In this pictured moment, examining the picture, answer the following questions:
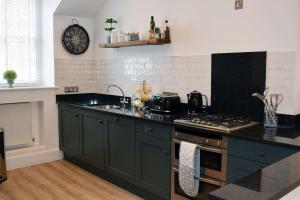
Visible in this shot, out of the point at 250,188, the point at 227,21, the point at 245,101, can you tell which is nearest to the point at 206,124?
the point at 245,101

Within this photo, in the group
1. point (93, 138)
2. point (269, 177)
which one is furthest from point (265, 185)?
point (93, 138)

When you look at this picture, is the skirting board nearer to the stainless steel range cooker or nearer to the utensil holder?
the stainless steel range cooker

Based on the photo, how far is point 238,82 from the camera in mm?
2957

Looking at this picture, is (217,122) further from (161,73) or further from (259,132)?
(161,73)

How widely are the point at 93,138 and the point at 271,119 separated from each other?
217 centimetres

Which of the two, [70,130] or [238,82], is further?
[70,130]

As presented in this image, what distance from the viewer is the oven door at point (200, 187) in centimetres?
252

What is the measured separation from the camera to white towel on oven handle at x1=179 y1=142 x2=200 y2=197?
2562mm

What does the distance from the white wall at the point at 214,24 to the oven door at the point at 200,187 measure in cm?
127

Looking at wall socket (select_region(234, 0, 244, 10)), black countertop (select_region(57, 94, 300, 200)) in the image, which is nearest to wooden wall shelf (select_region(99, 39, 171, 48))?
wall socket (select_region(234, 0, 244, 10))

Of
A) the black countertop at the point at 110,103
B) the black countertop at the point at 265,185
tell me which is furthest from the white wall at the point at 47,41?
the black countertop at the point at 265,185

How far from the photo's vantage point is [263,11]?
8.95 ft

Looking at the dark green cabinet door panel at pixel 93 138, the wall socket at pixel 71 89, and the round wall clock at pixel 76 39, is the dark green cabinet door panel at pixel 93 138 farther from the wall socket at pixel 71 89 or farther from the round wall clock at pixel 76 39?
the round wall clock at pixel 76 39

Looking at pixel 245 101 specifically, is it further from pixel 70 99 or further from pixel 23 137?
pixel 23 137
